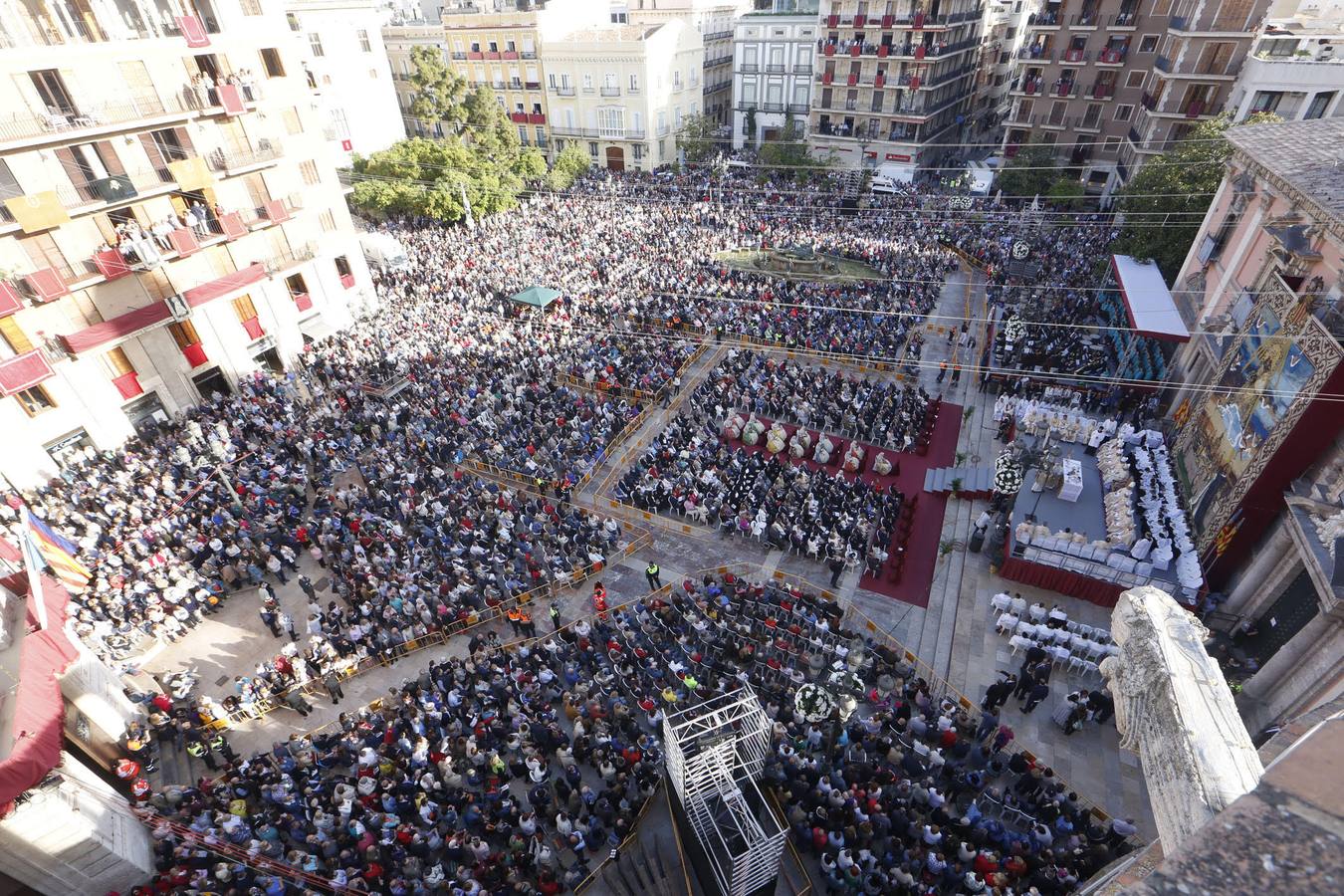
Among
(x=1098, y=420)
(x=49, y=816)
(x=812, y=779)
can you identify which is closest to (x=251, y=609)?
(x=49, y=816)

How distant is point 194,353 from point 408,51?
46286mm

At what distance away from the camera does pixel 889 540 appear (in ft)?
65.2

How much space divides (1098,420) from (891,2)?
1505 inches

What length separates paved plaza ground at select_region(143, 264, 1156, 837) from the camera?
559 inches

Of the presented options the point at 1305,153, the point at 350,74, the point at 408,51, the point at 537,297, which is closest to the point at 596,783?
the point at 537,297

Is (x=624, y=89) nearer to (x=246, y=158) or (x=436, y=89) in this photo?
(x=436, y=89)

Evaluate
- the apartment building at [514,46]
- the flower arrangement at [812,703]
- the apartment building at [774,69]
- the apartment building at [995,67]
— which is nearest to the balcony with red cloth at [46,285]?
the flower arrangement at [812,703]

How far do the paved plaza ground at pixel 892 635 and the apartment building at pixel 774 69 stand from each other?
149 ft

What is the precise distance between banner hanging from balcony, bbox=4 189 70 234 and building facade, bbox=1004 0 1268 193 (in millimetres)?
52964

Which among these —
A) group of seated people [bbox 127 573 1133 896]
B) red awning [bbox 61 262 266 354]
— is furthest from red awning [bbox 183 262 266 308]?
group of seated people [bbox 127 573 1133 896]

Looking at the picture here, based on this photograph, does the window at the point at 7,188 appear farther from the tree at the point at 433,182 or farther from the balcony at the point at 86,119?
the tree at the point at 433,182

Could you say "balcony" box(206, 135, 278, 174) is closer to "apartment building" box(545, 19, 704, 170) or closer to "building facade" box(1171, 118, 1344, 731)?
"apartment building" box(545, 19, 704, 170)

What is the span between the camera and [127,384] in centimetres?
2439

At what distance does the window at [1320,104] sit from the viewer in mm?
30203
